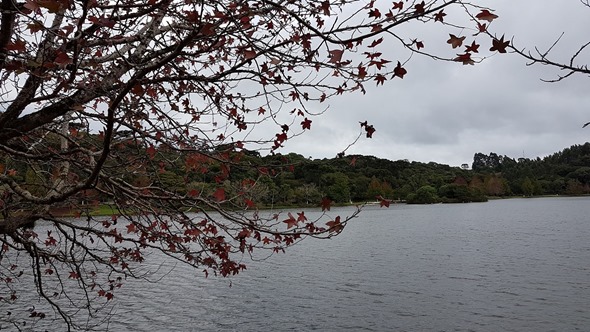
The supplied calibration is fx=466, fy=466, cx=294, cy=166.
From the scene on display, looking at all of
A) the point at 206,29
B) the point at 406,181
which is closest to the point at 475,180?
the point at 406,181

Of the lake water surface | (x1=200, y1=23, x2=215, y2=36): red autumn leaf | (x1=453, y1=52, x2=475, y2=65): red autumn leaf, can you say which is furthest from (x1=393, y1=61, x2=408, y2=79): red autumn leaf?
the lake water surface

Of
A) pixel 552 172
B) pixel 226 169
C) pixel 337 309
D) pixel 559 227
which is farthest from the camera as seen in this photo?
pixel 552 172

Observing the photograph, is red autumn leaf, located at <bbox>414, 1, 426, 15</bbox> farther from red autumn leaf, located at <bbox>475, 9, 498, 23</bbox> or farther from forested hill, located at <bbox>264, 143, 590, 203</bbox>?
→ forested hill, located at <bbox>264, 143, 590, 203</bbox>

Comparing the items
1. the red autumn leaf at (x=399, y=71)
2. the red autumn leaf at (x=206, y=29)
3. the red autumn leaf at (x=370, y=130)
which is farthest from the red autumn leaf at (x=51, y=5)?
the red autumn leaf at (x=370, y=130)

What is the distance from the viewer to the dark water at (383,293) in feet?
49.0

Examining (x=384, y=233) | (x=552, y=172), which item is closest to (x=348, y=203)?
(x=384, y=233)

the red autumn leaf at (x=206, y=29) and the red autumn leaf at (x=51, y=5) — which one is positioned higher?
the red autumn leaf at (x=206, y=29)

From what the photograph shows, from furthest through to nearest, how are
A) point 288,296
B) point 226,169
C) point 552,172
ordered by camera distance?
point 552,172 < point 288,296 < point 226,169

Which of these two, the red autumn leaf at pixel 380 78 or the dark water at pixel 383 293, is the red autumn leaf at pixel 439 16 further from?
the dark water at pixel 383 293

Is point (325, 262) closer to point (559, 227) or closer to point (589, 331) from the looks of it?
point (589, 331)

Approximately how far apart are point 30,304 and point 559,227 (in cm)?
4147

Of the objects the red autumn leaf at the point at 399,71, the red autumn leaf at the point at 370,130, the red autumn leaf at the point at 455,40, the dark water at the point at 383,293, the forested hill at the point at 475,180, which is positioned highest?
the forested hill at the point at 475,180

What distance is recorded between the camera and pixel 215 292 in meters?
19.8

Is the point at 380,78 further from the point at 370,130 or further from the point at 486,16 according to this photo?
the point at 486,16
